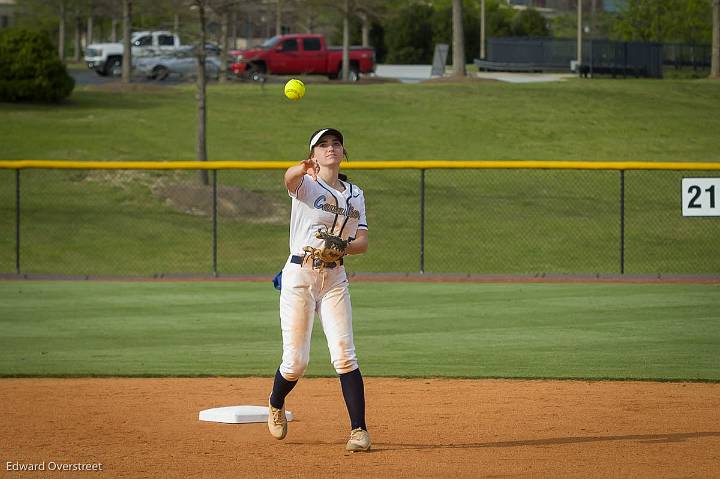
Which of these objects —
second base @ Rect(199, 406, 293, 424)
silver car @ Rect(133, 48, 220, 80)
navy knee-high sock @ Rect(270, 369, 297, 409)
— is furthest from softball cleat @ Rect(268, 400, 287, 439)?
silver car @ Rect(133, 48, 220, 80)

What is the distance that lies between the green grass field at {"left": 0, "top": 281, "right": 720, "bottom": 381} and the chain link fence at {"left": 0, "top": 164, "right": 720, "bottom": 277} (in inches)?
111

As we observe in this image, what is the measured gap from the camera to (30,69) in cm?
3281

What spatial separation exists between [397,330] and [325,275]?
646 centimetres

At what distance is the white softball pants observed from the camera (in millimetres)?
7578

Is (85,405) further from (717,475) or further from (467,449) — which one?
(717,475)

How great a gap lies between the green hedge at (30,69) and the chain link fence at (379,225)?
512 centimetres

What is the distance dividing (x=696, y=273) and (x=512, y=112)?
Answer: 55.6 ft

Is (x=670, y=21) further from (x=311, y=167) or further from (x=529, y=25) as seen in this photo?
(x=311, y=167)

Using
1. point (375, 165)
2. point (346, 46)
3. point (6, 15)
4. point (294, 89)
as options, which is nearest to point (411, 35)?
point (346, 46)

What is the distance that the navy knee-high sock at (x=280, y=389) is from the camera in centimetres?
789

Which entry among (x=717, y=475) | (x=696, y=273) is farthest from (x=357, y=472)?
(x=696, y=273)

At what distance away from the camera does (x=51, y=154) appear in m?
28.2

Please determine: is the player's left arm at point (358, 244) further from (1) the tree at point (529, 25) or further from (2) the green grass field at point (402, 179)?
(1) the tree at point (529, 25)

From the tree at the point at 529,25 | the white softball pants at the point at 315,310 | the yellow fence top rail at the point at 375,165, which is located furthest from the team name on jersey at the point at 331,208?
the tree at the point at 529,25
